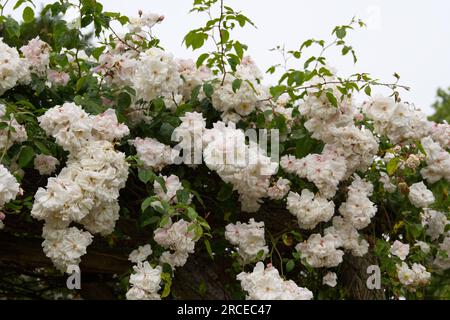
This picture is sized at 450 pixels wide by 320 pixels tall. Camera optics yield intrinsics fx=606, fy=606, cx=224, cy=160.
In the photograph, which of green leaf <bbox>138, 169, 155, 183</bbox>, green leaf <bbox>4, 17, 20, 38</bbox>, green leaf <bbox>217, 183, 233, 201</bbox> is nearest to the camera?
green leaf <bbox>138, 169, 155, 183</bbox>

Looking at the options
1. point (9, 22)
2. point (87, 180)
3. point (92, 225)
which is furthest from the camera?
point (9, 22)

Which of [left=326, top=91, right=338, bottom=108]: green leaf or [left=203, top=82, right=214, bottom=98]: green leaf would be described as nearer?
[left=326, top=91, right=338, bottom=108]: green leaf

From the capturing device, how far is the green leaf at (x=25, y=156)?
1.84 metres

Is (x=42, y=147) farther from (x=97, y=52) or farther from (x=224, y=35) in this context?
(x=224, y=35)

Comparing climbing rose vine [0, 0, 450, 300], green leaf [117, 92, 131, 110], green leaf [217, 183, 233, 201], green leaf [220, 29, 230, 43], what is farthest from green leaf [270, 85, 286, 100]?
green leaf [117, 92, 131, 110]

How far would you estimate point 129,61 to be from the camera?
7.20ft

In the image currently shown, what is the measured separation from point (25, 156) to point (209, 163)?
562mm

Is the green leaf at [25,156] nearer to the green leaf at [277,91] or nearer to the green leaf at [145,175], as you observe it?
the green leaf at [145,175]

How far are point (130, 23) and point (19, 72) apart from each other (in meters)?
0.51

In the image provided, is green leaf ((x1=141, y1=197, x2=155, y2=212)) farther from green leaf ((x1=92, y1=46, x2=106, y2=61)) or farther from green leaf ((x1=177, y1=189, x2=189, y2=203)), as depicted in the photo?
green leaf ((x1=92, y1=46, x2=106, y2=61))

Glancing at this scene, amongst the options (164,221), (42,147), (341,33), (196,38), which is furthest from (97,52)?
(341,33)

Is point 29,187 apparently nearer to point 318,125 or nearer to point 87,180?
point 87,180

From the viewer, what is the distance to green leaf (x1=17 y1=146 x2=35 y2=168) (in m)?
1.84
